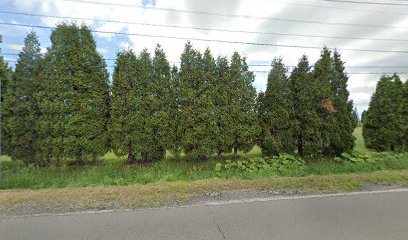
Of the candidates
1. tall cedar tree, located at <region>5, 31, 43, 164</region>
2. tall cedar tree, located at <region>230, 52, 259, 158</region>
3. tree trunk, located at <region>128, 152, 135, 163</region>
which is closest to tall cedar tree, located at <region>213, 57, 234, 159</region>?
tall cedar tree, located at <region>230, 52, 259, 158</region>

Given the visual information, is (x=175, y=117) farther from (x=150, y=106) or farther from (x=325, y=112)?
(x=325, y=112)

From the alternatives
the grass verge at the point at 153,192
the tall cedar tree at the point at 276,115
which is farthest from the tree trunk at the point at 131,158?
Answer: the tall cedar tree at the point at 276,115

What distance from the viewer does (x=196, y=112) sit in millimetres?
7977

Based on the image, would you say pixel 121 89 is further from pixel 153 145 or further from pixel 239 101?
pixel 239 101

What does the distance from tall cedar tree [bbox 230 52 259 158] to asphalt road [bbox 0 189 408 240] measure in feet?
14.2

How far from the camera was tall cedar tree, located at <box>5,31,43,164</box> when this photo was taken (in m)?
7.21

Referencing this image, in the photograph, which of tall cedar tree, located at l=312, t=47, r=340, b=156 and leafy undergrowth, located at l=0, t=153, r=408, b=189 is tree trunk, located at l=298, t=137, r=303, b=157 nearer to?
tall cedar tree, located at l=312, t=47, r=340, b=156

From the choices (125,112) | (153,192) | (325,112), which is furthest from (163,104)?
(325,112)

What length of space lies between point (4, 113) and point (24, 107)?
2.27 ft

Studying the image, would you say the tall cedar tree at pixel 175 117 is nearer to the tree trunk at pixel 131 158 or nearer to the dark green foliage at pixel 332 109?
the tree trunk at pixel 131 158

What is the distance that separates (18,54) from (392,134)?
15.5 meters

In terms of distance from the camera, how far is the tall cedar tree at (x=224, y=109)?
8.12 meters

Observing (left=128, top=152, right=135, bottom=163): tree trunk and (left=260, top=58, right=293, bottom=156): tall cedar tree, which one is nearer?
(left=128, top=152, right=135, bottom=163): tree trunk

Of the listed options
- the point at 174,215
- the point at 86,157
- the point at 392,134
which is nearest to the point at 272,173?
the point at 174,215
